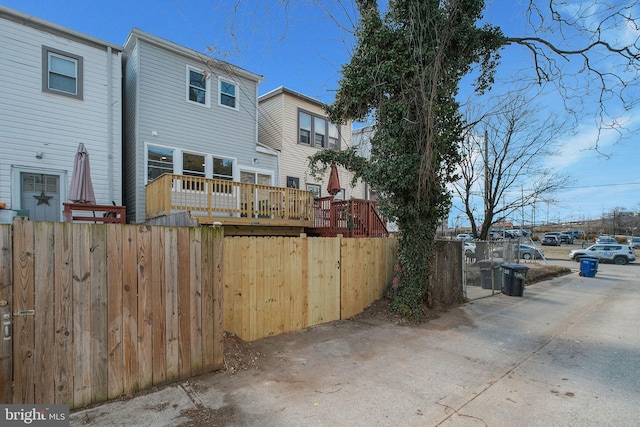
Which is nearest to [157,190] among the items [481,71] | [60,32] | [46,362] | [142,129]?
[142,129]

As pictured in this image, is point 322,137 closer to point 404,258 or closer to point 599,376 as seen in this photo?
point 404,258

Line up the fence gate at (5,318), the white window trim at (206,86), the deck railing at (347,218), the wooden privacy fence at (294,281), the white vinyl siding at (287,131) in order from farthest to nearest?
the white vinyl siding at (287,131)
the white window trim at (206,86)
the deck railing at (347,218)
the wooden privacy fence at (294,281)
the fence gate at (5,318)

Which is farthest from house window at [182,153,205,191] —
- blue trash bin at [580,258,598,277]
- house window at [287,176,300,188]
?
blue trash bin at [580,258,598,277]

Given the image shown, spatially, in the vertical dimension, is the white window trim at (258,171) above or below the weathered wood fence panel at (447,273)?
above

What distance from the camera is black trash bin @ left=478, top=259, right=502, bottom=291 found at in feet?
31.6

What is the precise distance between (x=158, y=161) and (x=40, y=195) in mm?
2997

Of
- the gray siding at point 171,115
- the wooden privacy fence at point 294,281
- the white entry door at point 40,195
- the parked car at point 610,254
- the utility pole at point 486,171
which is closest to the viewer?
the wooden privacy fence at point 294,281

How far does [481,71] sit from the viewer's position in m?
7.89

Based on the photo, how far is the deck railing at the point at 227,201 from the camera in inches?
316

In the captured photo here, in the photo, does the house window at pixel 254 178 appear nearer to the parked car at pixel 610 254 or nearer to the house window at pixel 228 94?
the house window at pixel 228 94

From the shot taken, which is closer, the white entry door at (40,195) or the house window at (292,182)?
the white entry door at (40,195)

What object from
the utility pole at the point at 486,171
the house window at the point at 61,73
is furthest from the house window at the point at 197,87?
the utility pole at the point at 486,171

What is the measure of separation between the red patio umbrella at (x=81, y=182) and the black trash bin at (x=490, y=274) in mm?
10963

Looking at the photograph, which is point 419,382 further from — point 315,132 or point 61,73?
point 315,132
